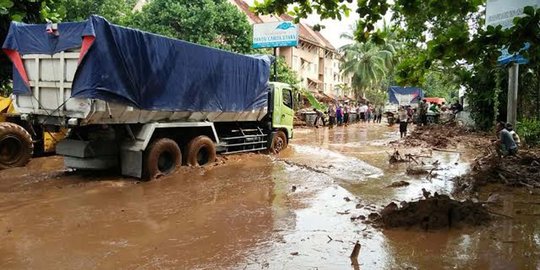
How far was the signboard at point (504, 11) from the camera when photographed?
361 inches

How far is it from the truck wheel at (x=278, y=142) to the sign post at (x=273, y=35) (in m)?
9.56

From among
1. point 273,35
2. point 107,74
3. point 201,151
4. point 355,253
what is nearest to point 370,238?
point 355,253

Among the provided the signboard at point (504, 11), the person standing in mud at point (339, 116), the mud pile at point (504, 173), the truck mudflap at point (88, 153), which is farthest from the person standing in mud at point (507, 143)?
the person standing in mud at point (339, 116)

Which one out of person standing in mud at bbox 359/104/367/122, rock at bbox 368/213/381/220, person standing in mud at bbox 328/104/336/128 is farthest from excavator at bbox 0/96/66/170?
person standing in mud at bbox 359/104/367/122

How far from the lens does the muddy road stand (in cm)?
488

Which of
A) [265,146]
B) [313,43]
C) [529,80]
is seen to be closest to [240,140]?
[265,146]

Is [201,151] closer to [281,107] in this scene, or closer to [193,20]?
[281,107]

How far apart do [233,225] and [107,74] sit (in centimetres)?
391

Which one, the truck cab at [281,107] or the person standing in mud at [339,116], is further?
the person standing in mud at [339,116]

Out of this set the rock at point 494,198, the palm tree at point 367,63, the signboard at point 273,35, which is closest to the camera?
the rock at point 494,198

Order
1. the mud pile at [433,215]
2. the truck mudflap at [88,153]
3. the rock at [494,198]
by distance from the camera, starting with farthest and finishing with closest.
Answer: the truck mudflap at [88,153], the rock at [494,198], the mud pile at [433,215]

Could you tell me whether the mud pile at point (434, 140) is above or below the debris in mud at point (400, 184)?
above

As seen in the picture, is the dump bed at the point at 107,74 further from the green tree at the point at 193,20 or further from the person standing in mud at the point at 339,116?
the person standing in mud at the point at 339,116

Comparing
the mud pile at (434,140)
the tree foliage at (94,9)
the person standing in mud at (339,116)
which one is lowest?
the mud pile at (434,140)
